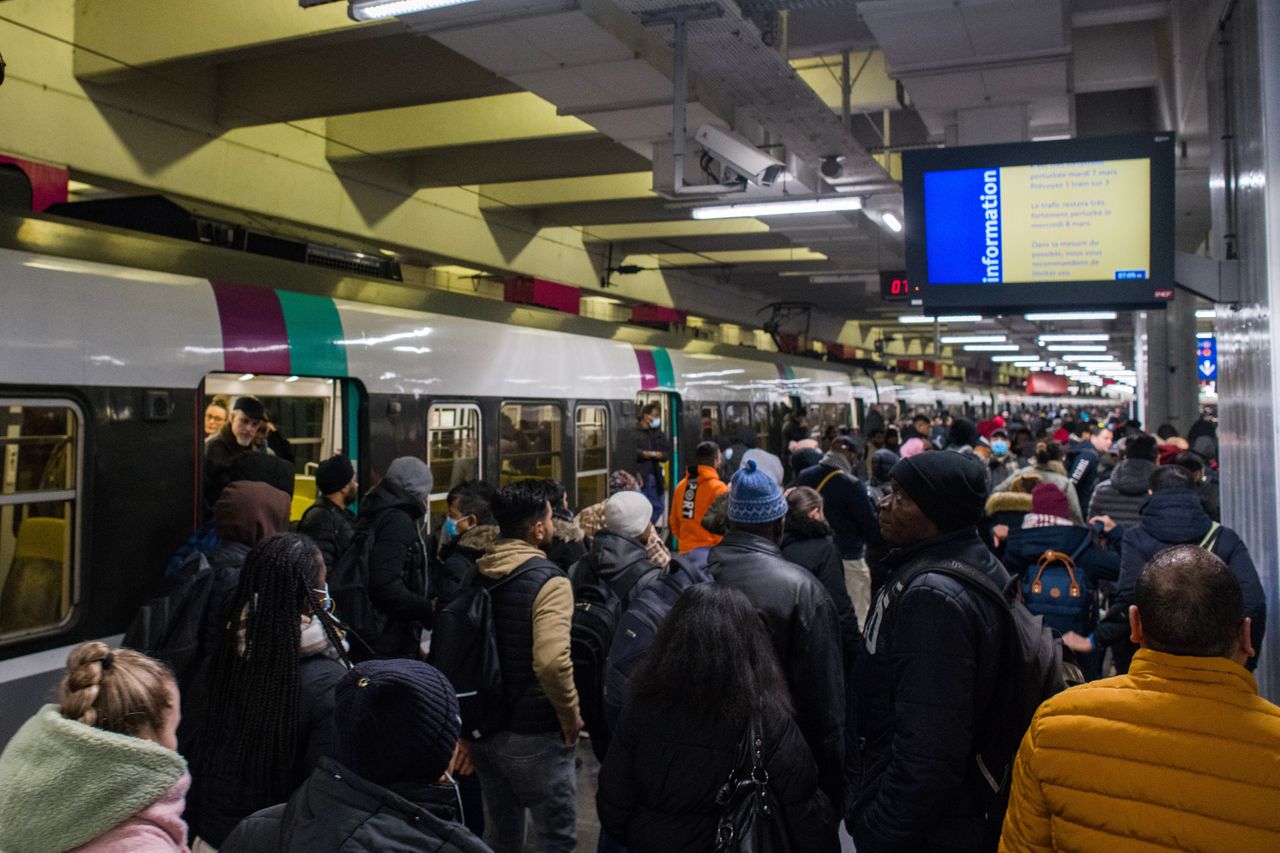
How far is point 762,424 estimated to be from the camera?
14594 millimetres

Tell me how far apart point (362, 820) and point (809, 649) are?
66.7 inches

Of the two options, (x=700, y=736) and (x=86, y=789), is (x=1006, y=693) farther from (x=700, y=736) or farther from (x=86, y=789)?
(x=86, y=789)

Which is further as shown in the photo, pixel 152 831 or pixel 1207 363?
pixel 1207 363

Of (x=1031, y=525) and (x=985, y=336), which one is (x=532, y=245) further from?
(x=985, y=336)

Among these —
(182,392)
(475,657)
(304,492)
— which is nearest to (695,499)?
(304,492)

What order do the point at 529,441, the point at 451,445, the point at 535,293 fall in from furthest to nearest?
1. the point at 535,293
2. the point at 529,441
3. the point at 451,445

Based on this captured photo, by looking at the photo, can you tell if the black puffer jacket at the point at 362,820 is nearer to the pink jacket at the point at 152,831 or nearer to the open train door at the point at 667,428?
the pink jacket at the point at 152,831

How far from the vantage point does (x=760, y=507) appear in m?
3.36

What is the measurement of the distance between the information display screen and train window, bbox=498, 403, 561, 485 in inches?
146

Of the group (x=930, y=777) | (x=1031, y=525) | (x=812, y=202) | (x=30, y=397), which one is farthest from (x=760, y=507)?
(x=812, y=202)

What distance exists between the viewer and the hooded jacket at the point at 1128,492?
6.56 metres

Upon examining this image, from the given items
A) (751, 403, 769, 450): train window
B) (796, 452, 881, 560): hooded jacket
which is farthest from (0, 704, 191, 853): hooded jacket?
(751, 403, 769, 450): train window

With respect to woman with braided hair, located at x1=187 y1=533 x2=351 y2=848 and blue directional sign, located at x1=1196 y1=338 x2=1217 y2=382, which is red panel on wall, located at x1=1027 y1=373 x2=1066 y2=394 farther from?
woman with braided hair, located at x1=187 y1=533 x2=351 y2=848

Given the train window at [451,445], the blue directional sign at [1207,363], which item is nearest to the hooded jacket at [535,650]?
the train window at [451,445]
